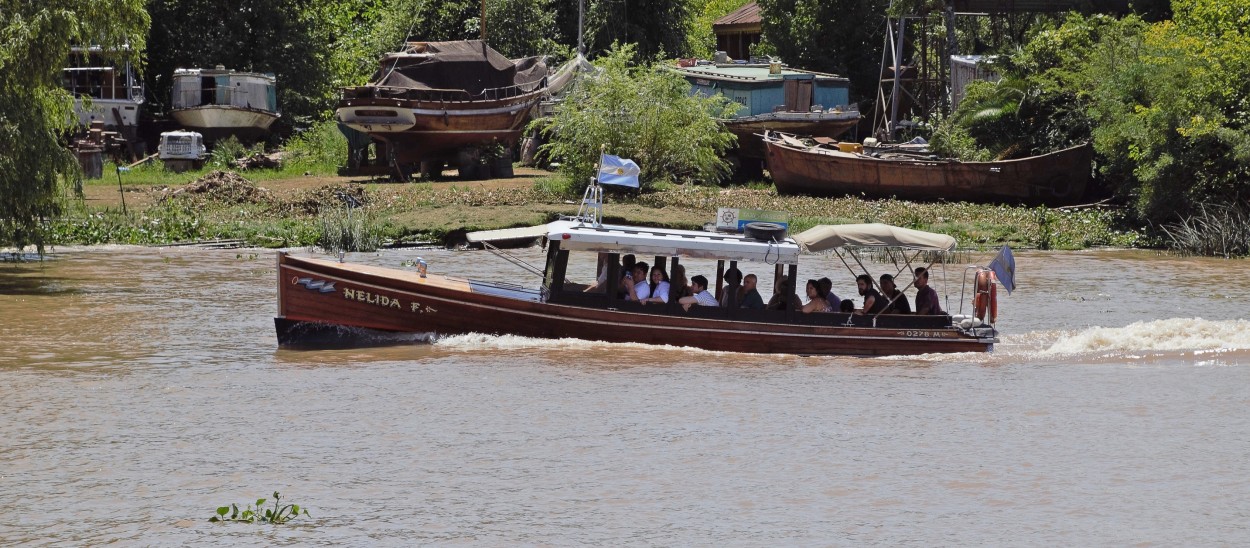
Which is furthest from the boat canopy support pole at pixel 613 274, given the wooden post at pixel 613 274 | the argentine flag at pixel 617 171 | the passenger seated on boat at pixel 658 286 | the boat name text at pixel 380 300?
the boat name text at pixel 380 300

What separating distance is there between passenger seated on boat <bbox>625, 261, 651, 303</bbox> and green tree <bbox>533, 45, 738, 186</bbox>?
61.0ft

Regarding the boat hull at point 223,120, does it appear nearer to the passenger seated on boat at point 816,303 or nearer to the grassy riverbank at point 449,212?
the grassy riverbank at point 449,212

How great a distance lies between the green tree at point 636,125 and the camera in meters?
37.7

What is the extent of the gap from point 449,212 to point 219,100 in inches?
673

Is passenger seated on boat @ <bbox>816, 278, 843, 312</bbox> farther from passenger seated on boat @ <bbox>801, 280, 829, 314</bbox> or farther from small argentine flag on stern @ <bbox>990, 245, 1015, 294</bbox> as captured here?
small argentine flag on stern @ <bbox>990, 245, 1015, 294</bbox>

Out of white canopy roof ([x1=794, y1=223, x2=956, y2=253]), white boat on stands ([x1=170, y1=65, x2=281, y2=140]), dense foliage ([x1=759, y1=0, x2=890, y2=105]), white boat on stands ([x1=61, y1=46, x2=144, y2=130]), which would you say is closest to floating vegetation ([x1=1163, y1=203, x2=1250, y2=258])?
white canopy roof ([x1=794, y1=223, x2=956, y2=253])

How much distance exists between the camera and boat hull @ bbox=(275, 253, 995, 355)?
18.4 metres

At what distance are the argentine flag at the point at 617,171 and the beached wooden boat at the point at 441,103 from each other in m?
21.8

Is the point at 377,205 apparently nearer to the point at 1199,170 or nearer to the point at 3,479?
the point at 1199,170

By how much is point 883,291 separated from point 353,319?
6726 mm

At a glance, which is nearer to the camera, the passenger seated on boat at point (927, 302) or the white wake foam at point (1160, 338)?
the passenger seated on boat at point (927, 302)

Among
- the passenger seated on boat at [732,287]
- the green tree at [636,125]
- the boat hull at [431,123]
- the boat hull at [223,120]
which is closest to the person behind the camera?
the passenger seated on boat at [732,287]

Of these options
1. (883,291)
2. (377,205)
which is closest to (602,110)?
(377,205)

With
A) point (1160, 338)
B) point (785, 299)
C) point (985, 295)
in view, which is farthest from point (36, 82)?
point (1160, 338)
